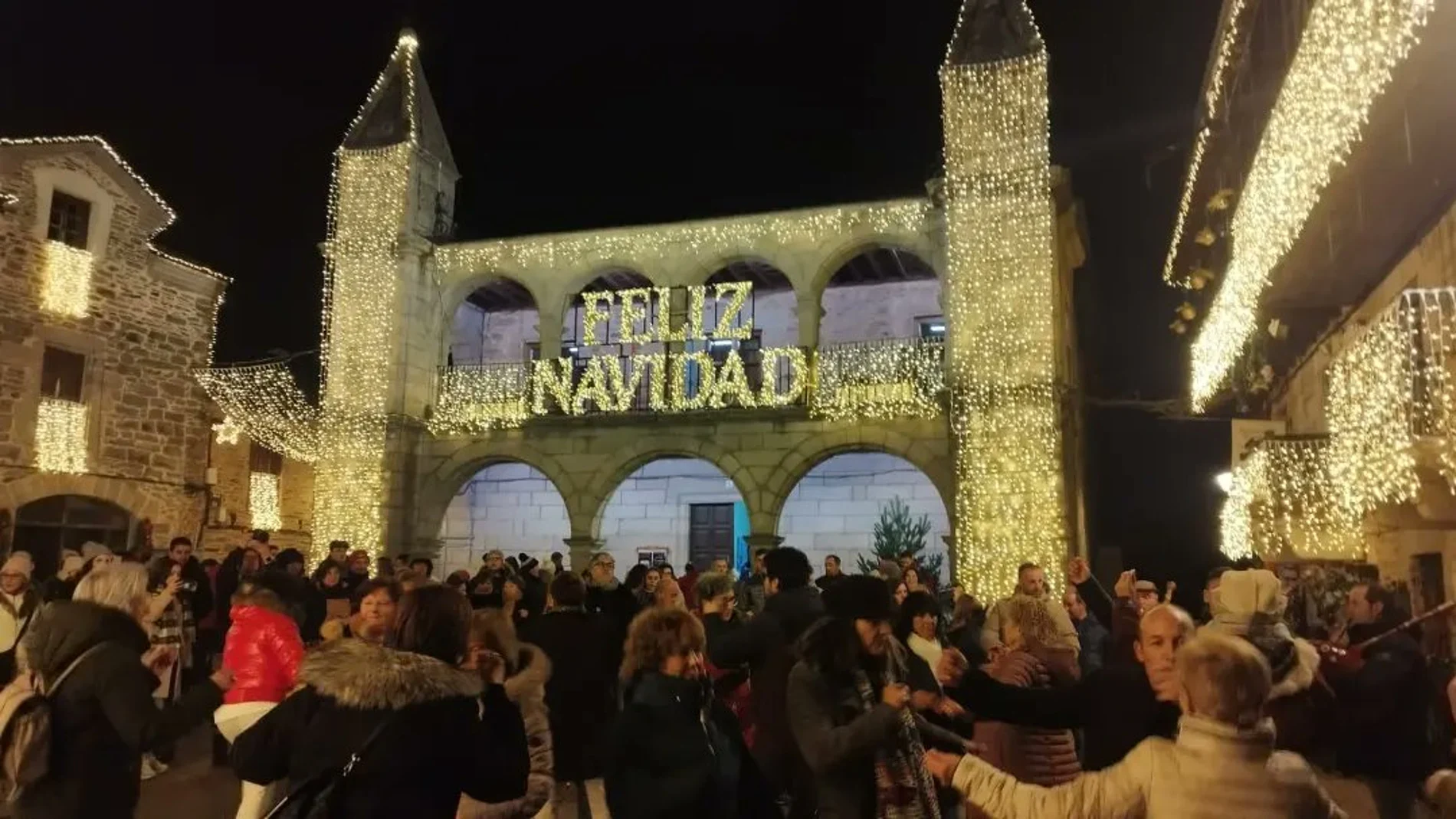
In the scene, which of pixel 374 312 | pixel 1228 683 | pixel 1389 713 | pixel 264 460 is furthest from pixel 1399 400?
pixel 264 460

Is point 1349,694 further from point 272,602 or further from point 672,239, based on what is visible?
point 672,239

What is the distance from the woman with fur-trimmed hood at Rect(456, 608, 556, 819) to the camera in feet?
12.3

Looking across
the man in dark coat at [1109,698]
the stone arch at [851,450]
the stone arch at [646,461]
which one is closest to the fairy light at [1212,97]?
the stone arch at [851,450]

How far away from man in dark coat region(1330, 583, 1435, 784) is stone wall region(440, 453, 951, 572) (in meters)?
12.7

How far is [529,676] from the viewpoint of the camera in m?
4.01

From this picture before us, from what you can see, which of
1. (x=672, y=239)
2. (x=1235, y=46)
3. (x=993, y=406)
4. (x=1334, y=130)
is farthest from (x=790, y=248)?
(x=1334, y=130)

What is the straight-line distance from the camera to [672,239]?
56.0 feet

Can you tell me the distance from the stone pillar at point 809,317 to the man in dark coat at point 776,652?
1073 centimetres

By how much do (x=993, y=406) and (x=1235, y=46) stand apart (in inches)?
212

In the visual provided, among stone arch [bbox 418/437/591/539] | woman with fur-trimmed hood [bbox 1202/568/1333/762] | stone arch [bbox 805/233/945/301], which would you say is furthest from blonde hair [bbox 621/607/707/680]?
stone arch [bbox 418/437/591/539]

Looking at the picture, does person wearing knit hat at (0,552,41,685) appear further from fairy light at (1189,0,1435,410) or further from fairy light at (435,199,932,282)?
fairy light at (435,199,932,282)

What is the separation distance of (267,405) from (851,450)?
10612 millimetres

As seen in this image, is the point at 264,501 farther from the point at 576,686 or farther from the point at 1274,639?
the point at 1274,639

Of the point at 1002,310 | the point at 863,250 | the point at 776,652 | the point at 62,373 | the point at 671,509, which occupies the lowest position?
the point at 776,652
